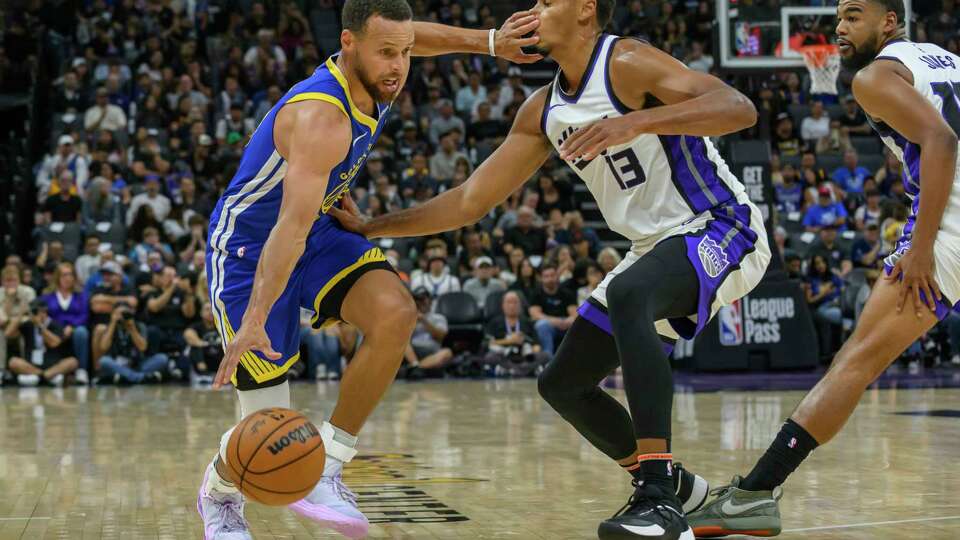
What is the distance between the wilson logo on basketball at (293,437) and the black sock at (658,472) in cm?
104

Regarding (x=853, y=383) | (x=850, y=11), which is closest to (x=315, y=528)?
(x=853, y=383)

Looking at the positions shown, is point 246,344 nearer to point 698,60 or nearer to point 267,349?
point 267,349

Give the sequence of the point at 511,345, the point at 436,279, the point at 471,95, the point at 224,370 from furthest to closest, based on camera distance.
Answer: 1. the point at 471,95
2. the point at 436,279
3. the point at 511,345
4. the point at 224,370

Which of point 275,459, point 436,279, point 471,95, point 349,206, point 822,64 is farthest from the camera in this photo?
point 471,95

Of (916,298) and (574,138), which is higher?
(574,138)

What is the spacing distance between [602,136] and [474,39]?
4.14ft

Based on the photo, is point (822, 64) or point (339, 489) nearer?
point (339, 489)

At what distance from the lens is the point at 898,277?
428cm

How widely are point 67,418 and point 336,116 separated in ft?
19.8

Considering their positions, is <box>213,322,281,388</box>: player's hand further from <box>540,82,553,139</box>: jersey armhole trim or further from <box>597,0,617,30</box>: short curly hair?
<box>597,0,617,30</box>: short curly hair

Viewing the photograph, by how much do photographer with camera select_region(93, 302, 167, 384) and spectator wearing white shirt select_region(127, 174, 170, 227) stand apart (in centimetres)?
183

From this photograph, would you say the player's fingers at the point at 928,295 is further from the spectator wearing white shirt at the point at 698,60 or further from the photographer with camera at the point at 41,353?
the spectator wearing white shirt at the point at 698,60

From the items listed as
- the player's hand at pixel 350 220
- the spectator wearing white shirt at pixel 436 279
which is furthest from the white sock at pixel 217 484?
the spectator wearing white shirt at pixel 436 279

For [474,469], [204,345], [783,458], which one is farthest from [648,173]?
[204,345]
